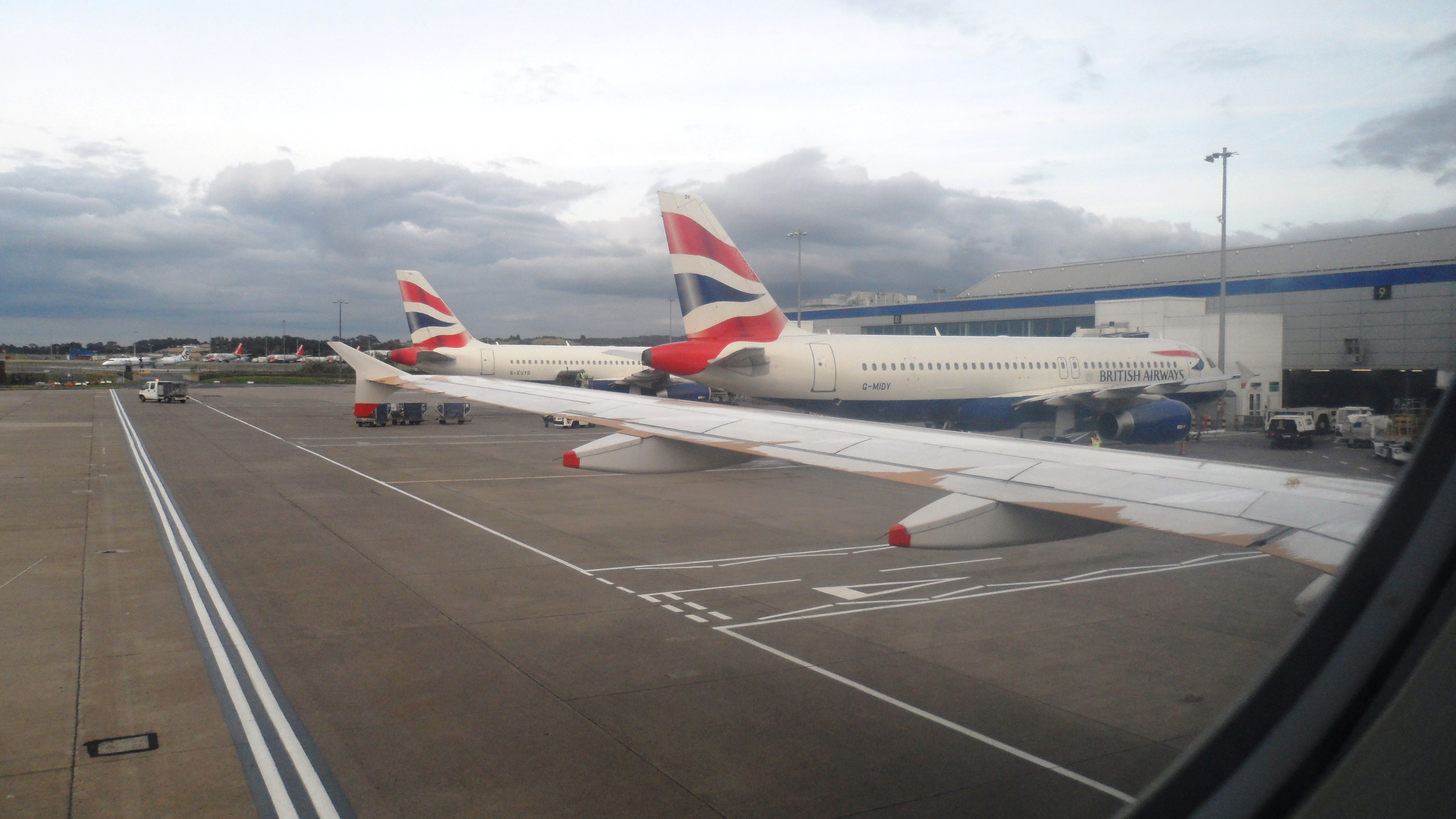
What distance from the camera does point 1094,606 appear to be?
11.1 m

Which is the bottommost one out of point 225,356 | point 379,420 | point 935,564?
point 935,564

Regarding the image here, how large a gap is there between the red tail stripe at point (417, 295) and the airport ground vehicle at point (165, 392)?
68.0 ft

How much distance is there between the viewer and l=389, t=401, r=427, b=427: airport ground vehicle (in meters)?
41.2

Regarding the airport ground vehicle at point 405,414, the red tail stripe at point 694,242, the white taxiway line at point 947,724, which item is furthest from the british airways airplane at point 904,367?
the airport ground vehicle at point 405,414

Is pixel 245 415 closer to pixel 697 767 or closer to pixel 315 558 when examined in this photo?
pixel 315 558

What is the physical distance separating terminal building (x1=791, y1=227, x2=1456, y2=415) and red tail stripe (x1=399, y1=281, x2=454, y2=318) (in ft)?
77.2

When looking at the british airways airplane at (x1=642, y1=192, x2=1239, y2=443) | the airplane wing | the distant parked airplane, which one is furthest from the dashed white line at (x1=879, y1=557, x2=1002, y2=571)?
the distant parked airplane

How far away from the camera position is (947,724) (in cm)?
745

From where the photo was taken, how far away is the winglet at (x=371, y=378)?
13.0 m

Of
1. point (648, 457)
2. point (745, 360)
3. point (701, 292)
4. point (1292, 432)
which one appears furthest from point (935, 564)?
point (1292, 432)

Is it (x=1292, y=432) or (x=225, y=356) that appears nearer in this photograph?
(x=1292, y=432)

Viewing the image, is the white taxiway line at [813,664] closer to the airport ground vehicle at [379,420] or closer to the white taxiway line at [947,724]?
the white taxiway line at [947,724]

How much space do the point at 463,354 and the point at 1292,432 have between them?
37259mm

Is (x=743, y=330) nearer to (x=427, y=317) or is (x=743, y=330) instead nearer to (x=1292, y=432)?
(x=1292, y=432)
